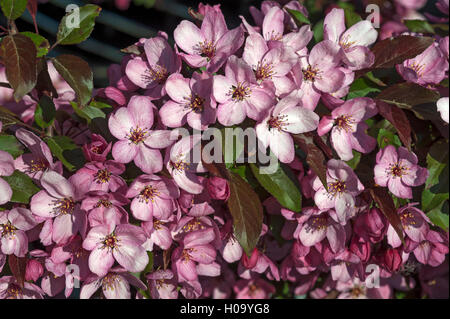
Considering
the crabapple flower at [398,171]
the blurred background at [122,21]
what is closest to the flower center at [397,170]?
the crabapple flower at [398,171]

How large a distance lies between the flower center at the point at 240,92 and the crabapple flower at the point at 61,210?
318mm

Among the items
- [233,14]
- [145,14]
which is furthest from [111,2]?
[233,14]

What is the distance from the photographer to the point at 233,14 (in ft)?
9.67

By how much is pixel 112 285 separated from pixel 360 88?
0.63 metres

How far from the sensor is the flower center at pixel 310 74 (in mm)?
Answer: 956

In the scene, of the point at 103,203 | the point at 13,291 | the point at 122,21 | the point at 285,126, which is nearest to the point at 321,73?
the point at 285,126

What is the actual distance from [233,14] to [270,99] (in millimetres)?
2174

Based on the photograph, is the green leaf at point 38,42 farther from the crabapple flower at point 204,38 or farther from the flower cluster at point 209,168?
the crabapple flower at point 204,38

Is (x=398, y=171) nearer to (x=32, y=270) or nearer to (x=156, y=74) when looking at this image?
(x=156, y=74)

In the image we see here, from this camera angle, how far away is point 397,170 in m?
0.98

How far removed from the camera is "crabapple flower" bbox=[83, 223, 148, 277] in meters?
0.92

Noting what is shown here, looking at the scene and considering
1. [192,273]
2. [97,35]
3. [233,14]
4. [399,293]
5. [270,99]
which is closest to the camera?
[270,99]

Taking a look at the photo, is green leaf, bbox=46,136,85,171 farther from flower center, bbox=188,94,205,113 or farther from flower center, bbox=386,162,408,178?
flower center, bbox=386,162,408,178
